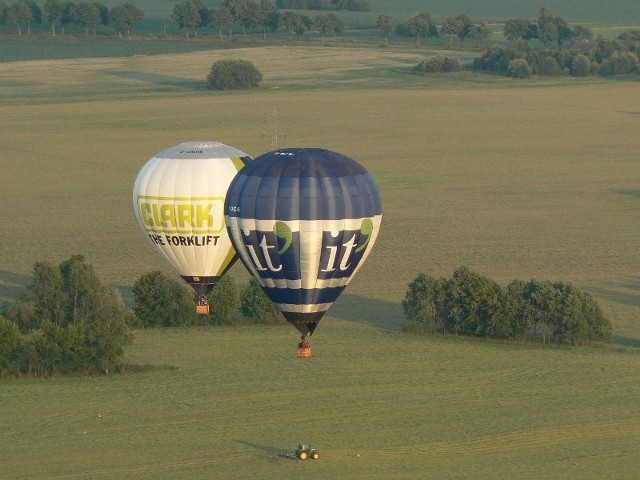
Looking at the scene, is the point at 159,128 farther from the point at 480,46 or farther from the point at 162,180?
the point at 162,180

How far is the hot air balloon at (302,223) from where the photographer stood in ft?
125

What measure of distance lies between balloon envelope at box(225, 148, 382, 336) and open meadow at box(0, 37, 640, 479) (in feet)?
10.5

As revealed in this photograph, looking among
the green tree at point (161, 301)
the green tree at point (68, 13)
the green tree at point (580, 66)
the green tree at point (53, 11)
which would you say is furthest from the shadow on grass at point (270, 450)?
the green tree at point (53, 11)

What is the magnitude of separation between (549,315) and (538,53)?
78.8m

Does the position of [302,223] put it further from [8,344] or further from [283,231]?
[8,344]

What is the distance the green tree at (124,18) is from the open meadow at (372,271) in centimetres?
2129

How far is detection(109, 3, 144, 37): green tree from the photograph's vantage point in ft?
467

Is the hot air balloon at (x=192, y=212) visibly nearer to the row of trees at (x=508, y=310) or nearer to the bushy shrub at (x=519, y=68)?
the row of trees at (x=508, y=310)

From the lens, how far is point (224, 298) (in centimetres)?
4903

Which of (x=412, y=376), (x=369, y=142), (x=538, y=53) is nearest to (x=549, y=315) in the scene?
(x=412, y=376)

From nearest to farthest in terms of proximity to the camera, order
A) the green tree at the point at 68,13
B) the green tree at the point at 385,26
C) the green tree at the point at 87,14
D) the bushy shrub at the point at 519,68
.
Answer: the bushy shrub at the point at 519,68
the green tree at the point at 87,14
the green tree at the point at 385,26
the green tree at the point at 68,13

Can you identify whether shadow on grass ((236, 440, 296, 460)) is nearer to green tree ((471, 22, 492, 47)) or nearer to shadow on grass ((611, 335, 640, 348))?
shadow on grass ((611, 335, 640, 348))

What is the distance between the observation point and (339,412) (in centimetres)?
4138

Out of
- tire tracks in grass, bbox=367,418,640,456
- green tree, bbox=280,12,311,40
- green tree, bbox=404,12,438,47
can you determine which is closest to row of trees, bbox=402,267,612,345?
tire tracks in grass, bbox=367,418,640,456
